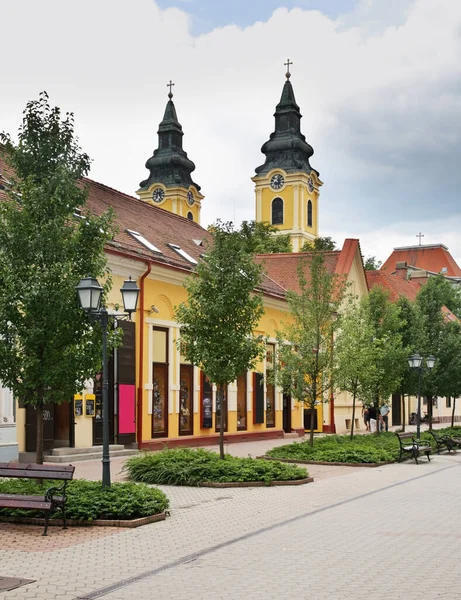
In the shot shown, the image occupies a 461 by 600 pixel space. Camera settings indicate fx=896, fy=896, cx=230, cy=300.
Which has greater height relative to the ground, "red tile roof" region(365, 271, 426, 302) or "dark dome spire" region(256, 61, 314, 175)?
"dark dome spire" region(256, 61, 314, 175)

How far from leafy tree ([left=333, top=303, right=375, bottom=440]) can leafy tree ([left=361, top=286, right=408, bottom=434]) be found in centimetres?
15

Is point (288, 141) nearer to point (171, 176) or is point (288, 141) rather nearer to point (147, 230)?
point (171, 176)

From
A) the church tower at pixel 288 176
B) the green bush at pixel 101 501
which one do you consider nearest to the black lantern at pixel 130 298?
the green bush at pixel 101 501

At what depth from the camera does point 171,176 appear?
330 ft

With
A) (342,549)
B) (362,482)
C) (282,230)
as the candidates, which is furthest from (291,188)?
(342,549)

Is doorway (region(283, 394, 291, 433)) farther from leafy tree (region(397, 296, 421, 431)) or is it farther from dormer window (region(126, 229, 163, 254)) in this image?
dormer window (region(126, 229, 163, 254))

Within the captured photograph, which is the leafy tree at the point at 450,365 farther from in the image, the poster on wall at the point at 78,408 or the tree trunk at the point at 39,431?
the tree trunk at the point at 39,431

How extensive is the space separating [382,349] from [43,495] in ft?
61.5

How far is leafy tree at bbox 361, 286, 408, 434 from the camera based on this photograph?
1146 inches

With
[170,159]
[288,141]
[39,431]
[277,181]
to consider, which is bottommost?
[39,431]

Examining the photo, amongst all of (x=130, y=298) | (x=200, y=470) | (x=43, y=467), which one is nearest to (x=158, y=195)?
(x=200, y=470)

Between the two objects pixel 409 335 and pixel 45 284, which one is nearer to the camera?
pixel 45 284

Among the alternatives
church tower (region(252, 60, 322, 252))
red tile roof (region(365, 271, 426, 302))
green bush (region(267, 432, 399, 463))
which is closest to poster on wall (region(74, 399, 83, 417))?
green bush (region(267, 432, 399, 463))

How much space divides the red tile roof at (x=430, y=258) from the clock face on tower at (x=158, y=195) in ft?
104
